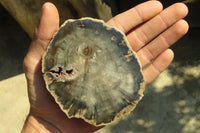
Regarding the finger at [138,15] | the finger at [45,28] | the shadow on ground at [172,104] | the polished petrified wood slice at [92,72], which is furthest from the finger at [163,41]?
the shadow on ground at [172,104]

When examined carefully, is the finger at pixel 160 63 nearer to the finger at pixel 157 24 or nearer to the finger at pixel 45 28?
the finger at pixel 157 24

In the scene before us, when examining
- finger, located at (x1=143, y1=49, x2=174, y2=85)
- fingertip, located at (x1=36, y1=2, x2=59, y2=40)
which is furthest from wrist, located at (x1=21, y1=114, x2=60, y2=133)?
finger, located at (x1=143, y1=49, x2=174, y2=85)

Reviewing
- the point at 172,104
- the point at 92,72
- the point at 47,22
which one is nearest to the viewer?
the point at 92,72

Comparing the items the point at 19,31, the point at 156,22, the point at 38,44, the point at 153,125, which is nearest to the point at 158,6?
the point at 156,22

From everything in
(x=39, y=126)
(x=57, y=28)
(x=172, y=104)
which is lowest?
(x=172, y=104)

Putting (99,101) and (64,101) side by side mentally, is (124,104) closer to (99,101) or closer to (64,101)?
(99,101)

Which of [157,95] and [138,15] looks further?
[157,95]

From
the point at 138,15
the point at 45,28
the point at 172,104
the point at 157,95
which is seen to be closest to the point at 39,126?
the point at 45,28

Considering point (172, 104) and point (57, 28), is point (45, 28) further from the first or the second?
point (172, 104)
